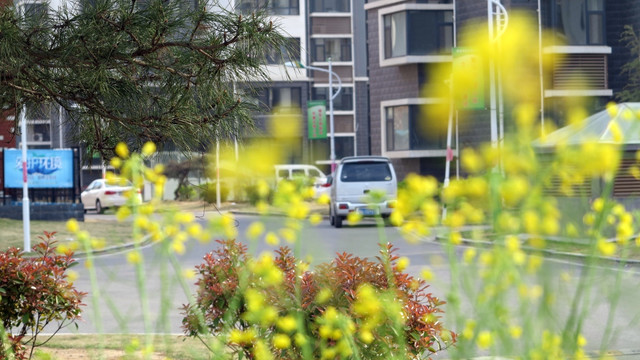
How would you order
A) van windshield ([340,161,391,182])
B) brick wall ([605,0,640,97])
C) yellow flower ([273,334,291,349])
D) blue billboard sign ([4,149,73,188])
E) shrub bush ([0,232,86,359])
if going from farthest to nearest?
brick wall ([605,0,640,97])
blue billboard sign ([4,149,73,188])
van windshield ([340,161,391,182])
shrub bush ([0,232,86,359])
yellow flower ([273,334,291,349])

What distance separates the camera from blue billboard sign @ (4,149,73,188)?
34.6 meters

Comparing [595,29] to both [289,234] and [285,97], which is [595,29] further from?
[289,234]

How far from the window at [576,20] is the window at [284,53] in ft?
115

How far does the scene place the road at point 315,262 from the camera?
3180 mm

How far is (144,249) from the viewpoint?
2358 cm

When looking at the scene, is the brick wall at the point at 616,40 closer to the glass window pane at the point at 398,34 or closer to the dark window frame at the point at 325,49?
the glass window pane at the point at 398,34

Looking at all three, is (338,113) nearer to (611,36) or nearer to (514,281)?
(611,36)

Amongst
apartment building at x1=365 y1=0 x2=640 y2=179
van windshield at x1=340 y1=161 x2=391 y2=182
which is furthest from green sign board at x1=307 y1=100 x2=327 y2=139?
van windshield at x1=340 y1=161 x2=391 y2=182

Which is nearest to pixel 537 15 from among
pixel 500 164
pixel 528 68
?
pixel 528 68

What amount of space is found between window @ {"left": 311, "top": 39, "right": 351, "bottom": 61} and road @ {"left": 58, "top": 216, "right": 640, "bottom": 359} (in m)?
38.0

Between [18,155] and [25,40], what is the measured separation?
99.5ft

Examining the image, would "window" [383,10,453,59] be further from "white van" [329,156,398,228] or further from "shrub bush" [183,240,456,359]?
"shrub bush" [183,240,456,359]

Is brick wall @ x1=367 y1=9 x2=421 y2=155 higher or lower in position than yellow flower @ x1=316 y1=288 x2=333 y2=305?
higher

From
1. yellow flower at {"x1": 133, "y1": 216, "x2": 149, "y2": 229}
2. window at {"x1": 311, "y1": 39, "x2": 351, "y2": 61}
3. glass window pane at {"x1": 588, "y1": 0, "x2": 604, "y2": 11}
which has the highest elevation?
window at {"x1": 311, "y1": 39, "x2": 351, "y2": 61}
